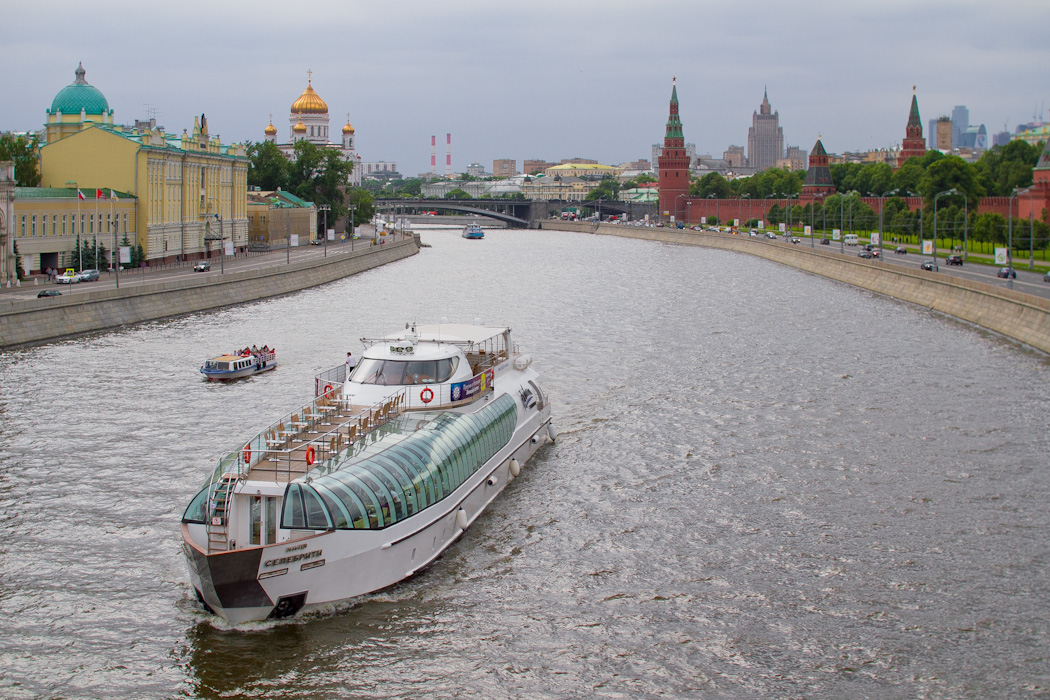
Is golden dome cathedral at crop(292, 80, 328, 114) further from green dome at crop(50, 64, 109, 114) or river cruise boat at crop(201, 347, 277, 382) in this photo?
river cruise boat at crop(201, 347, 277, 382)

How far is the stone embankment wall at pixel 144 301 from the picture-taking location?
41375 millimetres

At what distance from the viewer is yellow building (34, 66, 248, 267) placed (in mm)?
66250

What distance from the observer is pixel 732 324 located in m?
52.2

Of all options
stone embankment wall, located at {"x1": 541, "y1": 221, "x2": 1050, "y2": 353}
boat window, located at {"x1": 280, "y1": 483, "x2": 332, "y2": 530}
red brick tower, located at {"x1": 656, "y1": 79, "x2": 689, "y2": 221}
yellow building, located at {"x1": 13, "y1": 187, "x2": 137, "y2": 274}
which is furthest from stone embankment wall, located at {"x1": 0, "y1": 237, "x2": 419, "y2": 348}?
red brick tower, located at {"x1": 656, "y1": 79, "x2": 689, "y2": 221}

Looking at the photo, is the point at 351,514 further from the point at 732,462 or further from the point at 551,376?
the point at 551,376

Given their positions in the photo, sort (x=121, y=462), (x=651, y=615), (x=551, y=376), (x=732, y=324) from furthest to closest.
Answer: (x=732, y=324), (x=551, y=376), (x=121, y=462), (x=651, y=615)

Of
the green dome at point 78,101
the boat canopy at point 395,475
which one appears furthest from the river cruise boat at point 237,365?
the green dome at point 78,101

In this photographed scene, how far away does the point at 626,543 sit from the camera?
20.8 metres

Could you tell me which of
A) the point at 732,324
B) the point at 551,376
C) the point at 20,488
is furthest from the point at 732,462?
the point at 732,324

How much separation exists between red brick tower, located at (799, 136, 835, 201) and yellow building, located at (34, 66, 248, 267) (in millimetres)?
93585

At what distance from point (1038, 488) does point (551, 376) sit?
52.9 feet

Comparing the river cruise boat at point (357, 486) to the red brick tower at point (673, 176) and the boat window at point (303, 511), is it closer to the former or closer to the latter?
the boat window at point (303, 511)

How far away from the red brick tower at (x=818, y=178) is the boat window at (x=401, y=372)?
139836 millimetres

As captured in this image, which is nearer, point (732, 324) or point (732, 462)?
point (732, 462)
